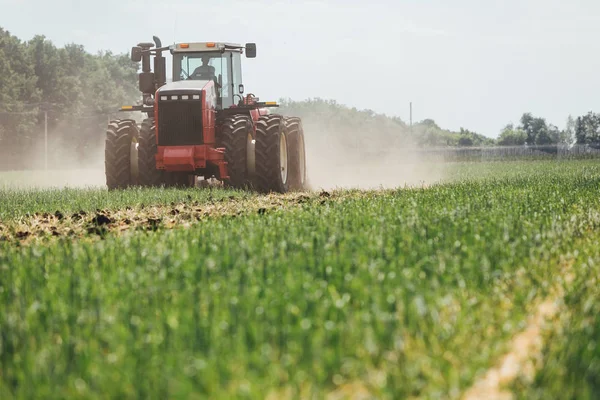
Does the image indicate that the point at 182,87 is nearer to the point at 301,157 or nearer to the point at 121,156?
the point at 121,156

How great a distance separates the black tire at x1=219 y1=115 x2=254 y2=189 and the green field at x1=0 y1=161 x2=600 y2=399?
8.15 metres

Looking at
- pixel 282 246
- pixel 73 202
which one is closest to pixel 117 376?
pixel 282 246

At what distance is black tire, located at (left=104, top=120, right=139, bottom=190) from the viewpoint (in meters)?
17.4

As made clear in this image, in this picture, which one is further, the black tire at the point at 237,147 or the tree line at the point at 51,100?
the tree line at the point at 51,100

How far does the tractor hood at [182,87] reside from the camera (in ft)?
55.2

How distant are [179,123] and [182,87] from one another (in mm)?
785

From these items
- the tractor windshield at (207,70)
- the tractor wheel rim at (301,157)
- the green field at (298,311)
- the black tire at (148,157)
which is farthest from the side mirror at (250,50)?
the green field at (298,311)

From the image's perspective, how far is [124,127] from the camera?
17.6 m

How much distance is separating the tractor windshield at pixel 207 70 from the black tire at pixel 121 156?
1.72 metres

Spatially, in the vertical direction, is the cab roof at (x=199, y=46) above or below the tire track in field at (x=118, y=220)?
above

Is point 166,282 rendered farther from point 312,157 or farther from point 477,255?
point 312,157

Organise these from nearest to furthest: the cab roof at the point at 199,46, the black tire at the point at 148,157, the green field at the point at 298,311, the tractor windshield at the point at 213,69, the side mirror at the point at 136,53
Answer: the green field at the point at 298,311 < the black tire at the point at 148,157 < the side mirror at the point at 136,53 < the cab roof at the point at 199,46 < the tractor windshield at the point at 213,69

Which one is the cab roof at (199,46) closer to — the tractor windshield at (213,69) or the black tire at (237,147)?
the tractor windshield at (213,69)

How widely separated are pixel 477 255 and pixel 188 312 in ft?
9.02
